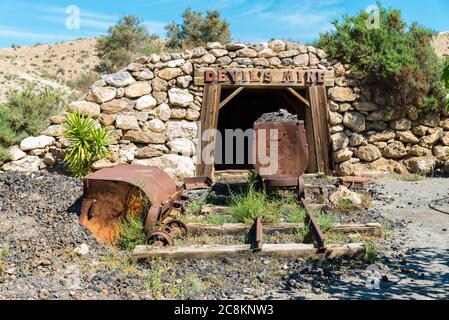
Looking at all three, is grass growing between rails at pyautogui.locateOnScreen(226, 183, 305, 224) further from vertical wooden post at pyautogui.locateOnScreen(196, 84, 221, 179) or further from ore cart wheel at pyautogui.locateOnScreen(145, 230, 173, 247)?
vertical wooden post at pyautogui.locateOnScreen(196, 84, 221, 179)

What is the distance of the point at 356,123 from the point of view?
1167cm

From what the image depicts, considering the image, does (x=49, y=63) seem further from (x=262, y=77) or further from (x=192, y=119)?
(x=262, y=77)

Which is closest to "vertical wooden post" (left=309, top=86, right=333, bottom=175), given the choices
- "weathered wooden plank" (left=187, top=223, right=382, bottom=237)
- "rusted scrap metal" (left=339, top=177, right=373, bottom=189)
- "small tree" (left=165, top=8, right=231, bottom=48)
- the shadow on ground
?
"rusted scrap metal" (left=339, top=177, right=373, bottom=189)

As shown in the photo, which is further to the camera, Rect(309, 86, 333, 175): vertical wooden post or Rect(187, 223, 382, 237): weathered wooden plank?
Rect(309, 86, 333, 175): vertical wooden post

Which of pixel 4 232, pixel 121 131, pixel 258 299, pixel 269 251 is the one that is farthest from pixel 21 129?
pixel 258 299

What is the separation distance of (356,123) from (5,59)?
35756mm

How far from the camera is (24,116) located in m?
11.3

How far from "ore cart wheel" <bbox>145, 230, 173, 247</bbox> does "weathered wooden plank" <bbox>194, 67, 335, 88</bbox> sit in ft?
19.1

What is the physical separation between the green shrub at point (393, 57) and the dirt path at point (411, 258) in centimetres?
310

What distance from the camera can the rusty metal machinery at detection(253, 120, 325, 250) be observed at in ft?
26.0

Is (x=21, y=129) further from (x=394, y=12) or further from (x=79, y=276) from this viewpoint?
(x=394, y=12)

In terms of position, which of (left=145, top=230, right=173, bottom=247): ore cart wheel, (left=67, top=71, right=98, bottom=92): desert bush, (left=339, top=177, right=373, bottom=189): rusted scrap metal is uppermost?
(left=67, top=71, right=98, bottom=92): desert bush

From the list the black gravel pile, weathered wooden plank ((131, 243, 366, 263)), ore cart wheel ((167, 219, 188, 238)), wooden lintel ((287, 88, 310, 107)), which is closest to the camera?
weathered wooden plank ((131, 243, 366, 263))

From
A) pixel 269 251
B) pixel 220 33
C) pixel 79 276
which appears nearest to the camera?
pixel 79 276
